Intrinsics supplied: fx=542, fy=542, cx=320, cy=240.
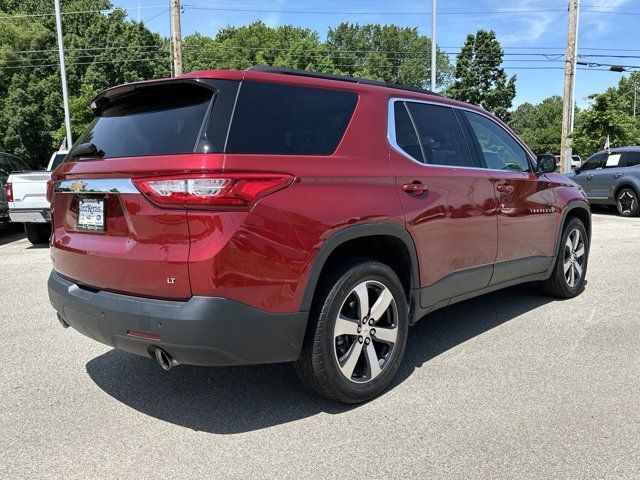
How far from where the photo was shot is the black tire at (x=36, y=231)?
9.91m

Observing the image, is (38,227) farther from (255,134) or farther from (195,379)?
(255,134)

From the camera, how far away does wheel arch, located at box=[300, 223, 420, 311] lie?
286 centimetres

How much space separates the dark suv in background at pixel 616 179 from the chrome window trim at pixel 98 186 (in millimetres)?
13814

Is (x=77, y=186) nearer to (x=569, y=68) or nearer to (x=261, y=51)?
(x=569, y=68)

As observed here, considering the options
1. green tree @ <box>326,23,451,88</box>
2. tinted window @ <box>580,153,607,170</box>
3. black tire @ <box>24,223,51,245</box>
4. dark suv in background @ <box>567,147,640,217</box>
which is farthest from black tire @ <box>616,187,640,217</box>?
green tree @ <box>326,23,451,88</box>

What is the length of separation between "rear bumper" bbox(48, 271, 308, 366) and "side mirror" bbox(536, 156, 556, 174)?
10.5 ft

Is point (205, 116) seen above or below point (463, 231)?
above

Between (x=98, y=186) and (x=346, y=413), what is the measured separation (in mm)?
1897

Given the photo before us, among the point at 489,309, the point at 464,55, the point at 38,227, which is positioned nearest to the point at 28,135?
the point at 38,227

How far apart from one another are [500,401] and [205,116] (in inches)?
93.7

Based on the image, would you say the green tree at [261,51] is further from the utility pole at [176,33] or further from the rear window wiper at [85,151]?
the rear window wiper at [85,151]

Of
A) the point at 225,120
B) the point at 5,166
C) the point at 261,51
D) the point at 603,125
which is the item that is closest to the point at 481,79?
the point at 261,51

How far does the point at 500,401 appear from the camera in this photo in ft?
10.8

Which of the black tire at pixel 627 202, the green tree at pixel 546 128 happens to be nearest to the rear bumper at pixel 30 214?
the black tire at pixel 627 202
